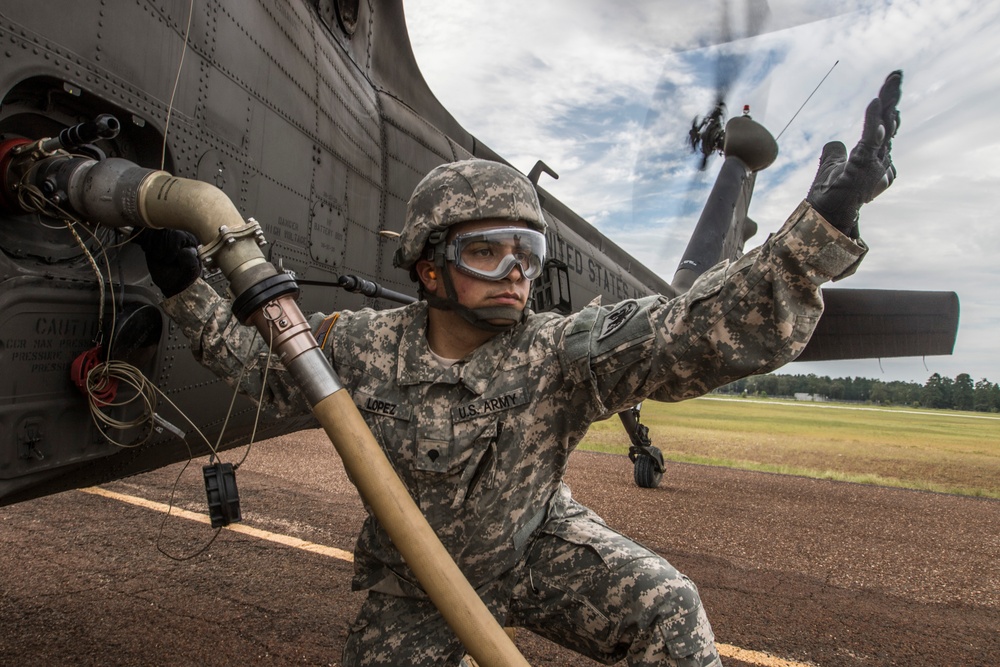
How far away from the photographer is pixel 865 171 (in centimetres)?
153

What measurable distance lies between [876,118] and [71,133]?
193 cm

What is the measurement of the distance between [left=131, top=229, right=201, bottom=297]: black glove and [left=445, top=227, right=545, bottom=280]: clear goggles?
81 centimetres

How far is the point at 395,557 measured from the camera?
7.55 ft

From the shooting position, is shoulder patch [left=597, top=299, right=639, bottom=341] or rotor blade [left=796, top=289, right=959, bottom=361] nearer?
shoulder patch [left=597, top=299, right=639, bottom=341]

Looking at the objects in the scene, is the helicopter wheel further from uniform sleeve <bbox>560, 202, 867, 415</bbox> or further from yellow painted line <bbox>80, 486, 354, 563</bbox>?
uniform sleeve <bbox>560, 202, 867, 415</bbox>

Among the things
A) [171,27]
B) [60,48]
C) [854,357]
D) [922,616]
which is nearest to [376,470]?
[60,48]

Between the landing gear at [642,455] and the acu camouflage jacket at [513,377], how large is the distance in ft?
20.6

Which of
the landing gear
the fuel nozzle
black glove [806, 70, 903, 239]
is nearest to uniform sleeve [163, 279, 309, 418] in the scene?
the fuel nozzle

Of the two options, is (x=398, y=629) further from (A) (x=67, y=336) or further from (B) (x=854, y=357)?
(B) (x=854, y=357)

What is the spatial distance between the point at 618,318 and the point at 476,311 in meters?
0.44

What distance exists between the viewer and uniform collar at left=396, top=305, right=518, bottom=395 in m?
2.20

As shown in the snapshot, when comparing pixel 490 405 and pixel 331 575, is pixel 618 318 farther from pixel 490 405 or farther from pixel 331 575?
pixel 331 575

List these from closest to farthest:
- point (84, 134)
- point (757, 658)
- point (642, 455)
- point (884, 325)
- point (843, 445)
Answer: point (84, 134), point (757, 658), point (884, 325), point (642, 455), point (843, 445)

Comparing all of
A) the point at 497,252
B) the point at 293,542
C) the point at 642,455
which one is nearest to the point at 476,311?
the point at 497,252
